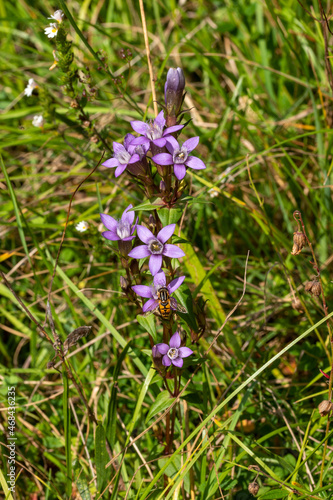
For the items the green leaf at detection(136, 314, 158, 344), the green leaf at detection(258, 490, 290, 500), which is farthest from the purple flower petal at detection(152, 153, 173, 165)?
the green leaf at detection(258, 490, 290, 500)

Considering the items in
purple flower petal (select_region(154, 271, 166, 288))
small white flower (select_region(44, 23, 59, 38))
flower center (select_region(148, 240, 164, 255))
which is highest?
small white flower (select_region(44, 23, 59, 38))

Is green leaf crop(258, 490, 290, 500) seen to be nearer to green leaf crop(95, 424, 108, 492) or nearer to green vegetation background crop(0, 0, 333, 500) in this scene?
green vegetation background crop(0, 0, 333, 500)

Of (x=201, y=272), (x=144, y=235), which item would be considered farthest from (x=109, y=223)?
(x=201, y=272)

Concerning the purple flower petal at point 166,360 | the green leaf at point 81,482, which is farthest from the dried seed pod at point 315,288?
the green leaf at point 81,482

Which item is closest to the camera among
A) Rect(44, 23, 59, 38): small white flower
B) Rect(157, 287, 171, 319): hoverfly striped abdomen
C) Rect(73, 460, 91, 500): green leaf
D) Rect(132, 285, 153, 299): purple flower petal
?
Rect(157, 287, 171, 319): hoverfly striped abdomen

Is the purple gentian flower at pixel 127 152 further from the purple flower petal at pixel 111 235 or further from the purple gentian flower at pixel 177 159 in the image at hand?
the purple flower petal at pixel 111 235

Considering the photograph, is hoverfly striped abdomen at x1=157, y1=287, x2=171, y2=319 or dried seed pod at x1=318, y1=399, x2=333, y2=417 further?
dried seed pod at x1=318, y1=399, x2=333, y2=417

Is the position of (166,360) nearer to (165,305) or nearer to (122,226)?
(165,305)
